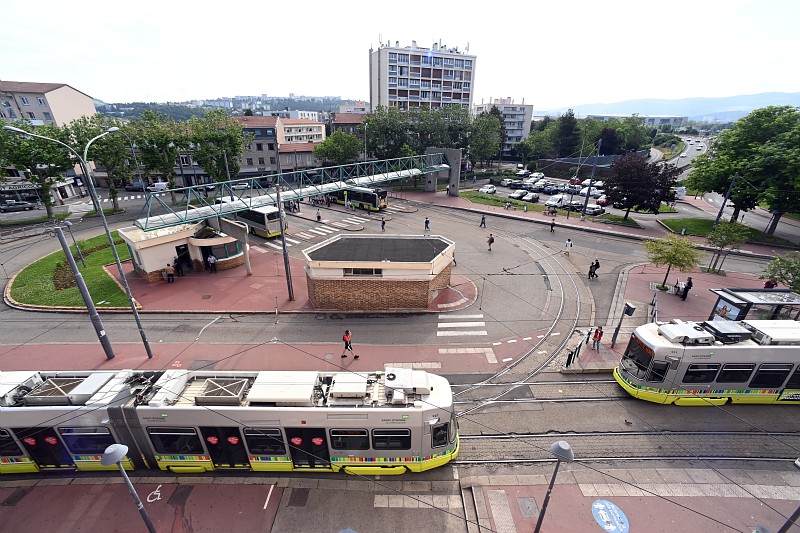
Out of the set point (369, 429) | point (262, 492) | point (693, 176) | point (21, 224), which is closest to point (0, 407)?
point (262, 492)

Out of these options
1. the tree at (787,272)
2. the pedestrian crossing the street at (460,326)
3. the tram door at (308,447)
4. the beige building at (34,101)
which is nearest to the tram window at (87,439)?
the tram door at (308,447)

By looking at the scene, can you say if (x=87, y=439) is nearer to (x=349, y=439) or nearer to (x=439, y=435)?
(x=349, y=439)

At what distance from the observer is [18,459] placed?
40.3 feet

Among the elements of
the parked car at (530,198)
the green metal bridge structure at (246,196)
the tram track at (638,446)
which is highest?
the green metal bridge structure at (246,196)

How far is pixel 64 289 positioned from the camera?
25.6m

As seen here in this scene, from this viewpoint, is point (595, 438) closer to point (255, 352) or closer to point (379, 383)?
point (379, 383)

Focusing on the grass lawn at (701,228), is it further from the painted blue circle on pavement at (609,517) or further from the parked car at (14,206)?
the parked car at (14,206)

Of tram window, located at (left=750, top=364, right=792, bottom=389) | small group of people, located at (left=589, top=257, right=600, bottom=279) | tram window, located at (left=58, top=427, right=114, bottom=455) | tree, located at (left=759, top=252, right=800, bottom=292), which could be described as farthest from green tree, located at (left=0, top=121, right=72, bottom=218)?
tree, located at (left=759, top=252, right=800, bottom=292)

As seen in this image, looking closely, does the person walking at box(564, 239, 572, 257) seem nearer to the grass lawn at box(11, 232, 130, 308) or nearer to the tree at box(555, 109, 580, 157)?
the grass lawn at box(11, 232, 130, 308)

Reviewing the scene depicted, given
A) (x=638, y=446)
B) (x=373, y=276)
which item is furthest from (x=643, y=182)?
(x=638, y=446)

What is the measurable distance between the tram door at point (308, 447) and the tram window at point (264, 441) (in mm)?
351

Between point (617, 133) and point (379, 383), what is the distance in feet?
294

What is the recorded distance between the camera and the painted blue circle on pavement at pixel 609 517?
36.9ft

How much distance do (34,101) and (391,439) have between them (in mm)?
79998
